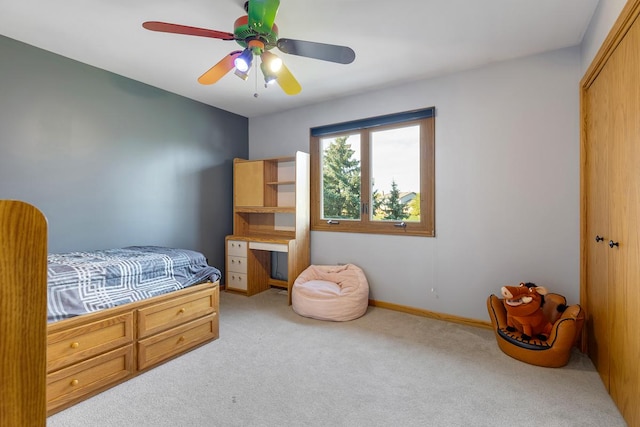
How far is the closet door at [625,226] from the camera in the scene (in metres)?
1.49

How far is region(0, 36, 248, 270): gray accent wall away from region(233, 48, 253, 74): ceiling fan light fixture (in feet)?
6.02

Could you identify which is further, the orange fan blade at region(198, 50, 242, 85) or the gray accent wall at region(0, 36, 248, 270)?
the gray accent wall at region(0, 36, 248, 270)

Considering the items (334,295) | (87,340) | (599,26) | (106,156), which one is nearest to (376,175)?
(334,295)

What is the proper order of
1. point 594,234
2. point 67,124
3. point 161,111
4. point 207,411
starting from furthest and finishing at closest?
point 161,111, point 67,124, point 594,234, point 207,411

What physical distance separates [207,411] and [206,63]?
275 centimetres

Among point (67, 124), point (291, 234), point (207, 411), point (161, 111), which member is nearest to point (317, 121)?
point (291, 234)

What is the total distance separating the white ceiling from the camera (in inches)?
79.0

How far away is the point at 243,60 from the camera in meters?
1.91

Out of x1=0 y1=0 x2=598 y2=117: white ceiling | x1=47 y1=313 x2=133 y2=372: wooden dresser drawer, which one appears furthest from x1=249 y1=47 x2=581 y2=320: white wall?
x1=47 y1=313 x2=133 y2=372: wooden dresser drawer

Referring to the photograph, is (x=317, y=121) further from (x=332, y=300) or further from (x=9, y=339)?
(x=9, y=339)

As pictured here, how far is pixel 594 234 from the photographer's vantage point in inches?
86.2

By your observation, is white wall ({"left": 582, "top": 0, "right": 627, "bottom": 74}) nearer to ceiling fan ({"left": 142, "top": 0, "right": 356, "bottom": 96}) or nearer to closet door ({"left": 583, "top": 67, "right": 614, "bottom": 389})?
closet door ({"left": 583, "top": 67, "right": 614, "bottom": 389})

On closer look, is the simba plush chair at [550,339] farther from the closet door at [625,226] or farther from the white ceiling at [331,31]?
the white ceiling at [331,31]

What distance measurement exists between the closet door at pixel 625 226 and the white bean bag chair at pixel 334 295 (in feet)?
6.19
